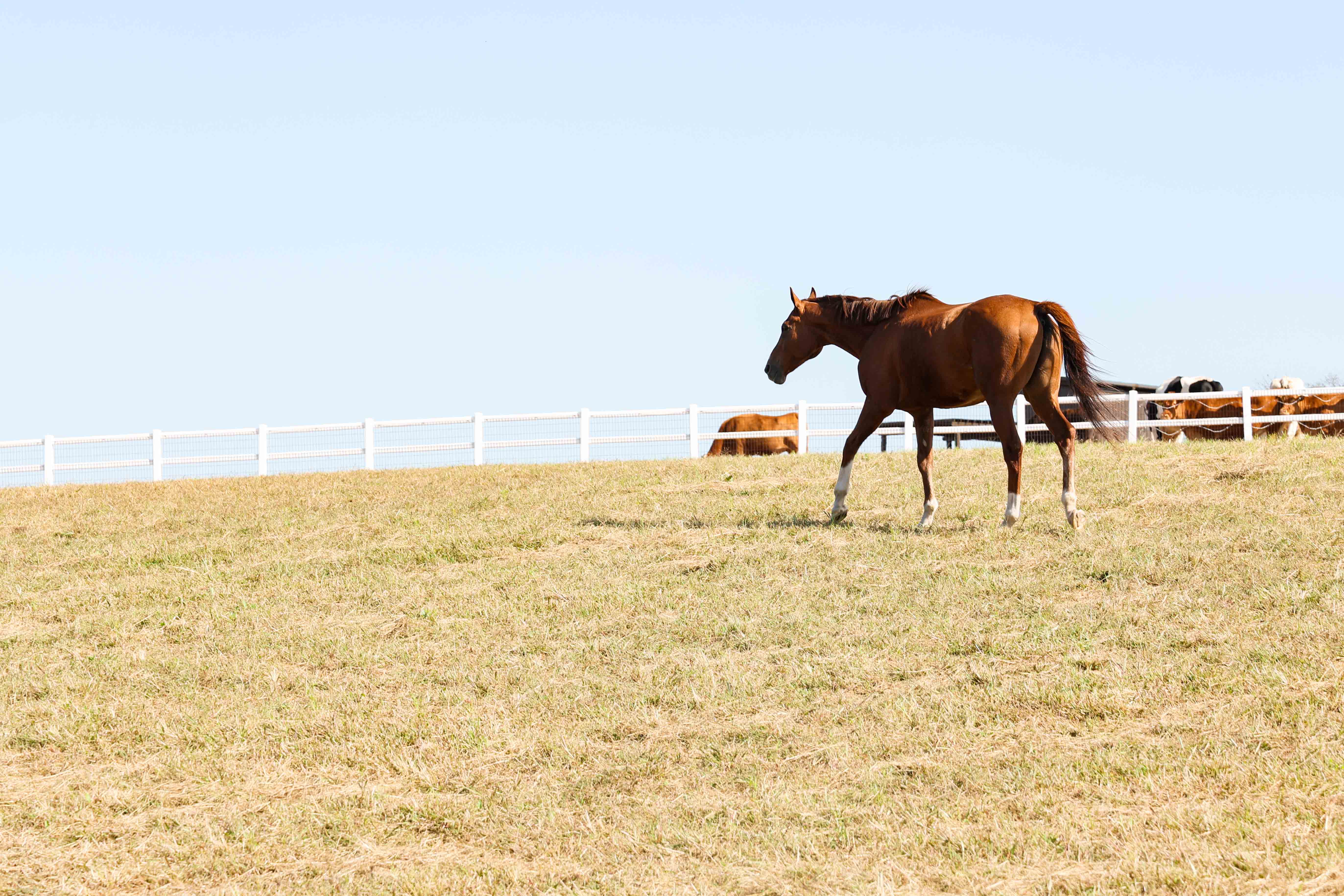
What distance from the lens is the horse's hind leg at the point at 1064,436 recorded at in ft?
39.8

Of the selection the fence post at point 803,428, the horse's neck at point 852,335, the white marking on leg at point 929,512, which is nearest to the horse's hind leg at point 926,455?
the white marking on leg at point 929,512

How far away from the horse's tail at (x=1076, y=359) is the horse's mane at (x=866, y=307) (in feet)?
5.46

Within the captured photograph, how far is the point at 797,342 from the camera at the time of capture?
567 inches

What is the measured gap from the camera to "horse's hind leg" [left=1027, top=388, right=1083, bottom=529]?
12.1 m

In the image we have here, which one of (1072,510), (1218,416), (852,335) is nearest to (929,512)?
(1072,510)

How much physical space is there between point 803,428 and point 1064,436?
1240 centimetres

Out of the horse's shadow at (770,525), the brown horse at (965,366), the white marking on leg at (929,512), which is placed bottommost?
the horse's shadow at (770,525)

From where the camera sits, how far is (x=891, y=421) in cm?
2553

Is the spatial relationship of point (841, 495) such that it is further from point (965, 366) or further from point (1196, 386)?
point (1196, 386)

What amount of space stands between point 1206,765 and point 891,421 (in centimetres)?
2016

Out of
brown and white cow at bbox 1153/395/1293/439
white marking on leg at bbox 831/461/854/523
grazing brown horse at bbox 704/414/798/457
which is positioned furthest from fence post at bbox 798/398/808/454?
white marking on leg at bbox 831/461/854/523

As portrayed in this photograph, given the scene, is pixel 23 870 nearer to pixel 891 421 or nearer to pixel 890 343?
pixel 890 343

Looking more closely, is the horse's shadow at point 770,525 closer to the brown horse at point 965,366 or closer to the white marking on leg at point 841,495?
the white marking on leg at point 841,495

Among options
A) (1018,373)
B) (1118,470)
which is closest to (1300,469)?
(1118,470)
